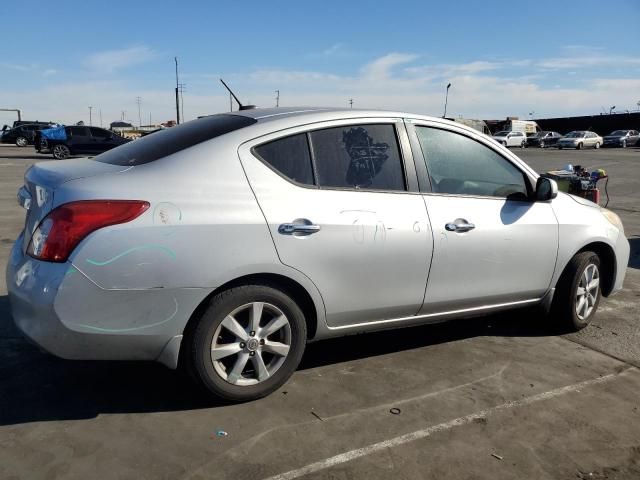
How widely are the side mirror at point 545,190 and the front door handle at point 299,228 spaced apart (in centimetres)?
187

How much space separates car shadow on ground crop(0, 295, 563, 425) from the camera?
3.23 m

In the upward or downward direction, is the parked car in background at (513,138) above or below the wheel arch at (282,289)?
above

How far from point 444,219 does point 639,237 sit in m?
6.70

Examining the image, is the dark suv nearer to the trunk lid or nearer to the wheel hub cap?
the trunk lid

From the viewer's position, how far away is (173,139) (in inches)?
138

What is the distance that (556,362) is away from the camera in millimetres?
4113

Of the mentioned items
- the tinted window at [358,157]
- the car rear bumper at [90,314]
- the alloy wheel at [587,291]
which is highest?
the tinted window at [358,157]

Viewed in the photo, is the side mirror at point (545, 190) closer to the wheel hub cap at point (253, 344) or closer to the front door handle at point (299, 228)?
the front door handle at point (299, 228)

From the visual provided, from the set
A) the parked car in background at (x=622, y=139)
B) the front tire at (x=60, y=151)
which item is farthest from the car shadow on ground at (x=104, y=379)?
the parked car in background at (x=622, y=139)

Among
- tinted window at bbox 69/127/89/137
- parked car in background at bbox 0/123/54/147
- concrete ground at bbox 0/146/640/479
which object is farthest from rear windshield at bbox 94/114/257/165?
parked car in background at bbox 0/123/54/147

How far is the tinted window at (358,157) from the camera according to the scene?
349 cm

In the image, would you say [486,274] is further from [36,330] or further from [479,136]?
[36,330]

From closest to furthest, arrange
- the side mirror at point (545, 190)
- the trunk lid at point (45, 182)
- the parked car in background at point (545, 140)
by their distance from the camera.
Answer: the trunk lid at point (45, 182)
the side mirror at point (545, 190)
the parked car in background at point (545, 140)

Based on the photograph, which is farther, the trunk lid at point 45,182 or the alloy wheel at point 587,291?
the alloy wheel at point 587,291
